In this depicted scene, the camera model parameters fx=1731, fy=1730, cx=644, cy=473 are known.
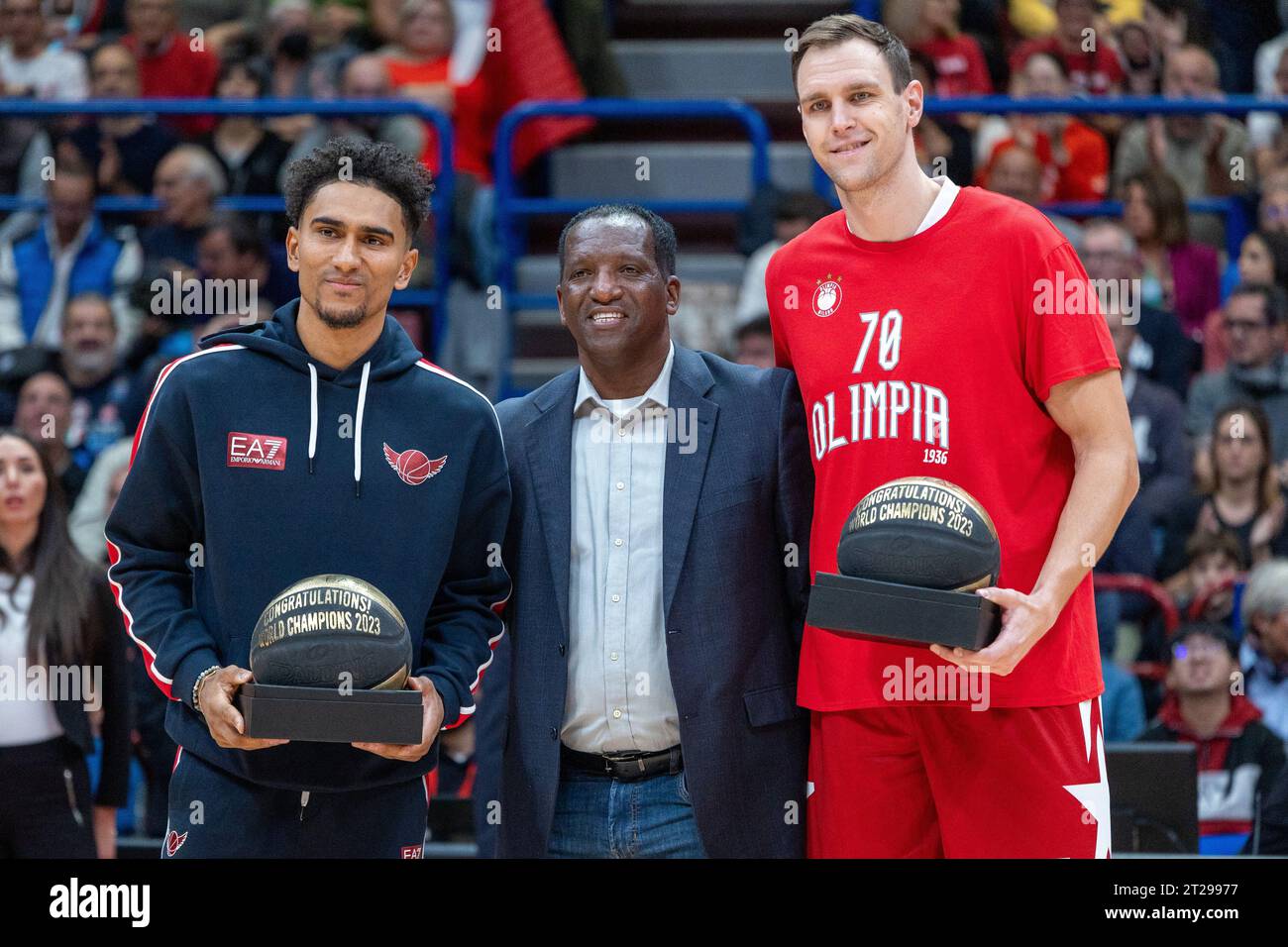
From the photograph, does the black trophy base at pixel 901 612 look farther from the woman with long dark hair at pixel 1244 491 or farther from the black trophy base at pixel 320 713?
the woman with long dark hair at pixel 1244 491

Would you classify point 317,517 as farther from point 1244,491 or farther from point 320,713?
point 1244,491

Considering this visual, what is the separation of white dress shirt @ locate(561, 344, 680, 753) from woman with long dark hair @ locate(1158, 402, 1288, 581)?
3.87m

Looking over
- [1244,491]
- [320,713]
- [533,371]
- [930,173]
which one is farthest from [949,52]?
[320,713]

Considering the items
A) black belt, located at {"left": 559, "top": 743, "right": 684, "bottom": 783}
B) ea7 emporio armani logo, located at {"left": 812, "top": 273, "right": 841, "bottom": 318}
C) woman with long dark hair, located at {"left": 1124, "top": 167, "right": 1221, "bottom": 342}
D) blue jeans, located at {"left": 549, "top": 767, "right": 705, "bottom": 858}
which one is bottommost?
blue jeans, located at {"left": 549, "top": 767, "right": 705, "bottom": 858}

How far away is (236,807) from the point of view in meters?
3.38

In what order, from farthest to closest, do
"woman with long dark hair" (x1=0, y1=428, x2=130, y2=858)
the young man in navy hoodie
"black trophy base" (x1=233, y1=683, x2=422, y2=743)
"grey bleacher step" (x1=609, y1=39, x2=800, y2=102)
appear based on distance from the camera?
"grey bleacher step" (x1=609, y1=39, x2=800, y2=102) < "woman with long dark hair" (x1=0, y1=428, x2=130, y2=858) < the young man in navy hoodie < "black trophy base" (x1=233, y1=683, x2=422, y2=743)

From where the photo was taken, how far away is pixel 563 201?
301 inches

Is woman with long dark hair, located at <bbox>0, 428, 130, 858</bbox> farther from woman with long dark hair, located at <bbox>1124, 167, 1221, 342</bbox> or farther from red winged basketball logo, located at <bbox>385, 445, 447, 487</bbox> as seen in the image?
woman with long dark hair, located at <bbox>1124, 167, 1221, 342</bbox>

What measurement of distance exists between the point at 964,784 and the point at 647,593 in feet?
2.48

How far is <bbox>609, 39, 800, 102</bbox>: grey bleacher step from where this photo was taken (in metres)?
8.89

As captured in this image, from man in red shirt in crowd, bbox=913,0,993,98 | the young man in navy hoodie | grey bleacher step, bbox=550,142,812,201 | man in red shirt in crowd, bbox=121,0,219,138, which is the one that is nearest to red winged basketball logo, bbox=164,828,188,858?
the young man in navy hoodie

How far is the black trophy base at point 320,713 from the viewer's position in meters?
3.15
